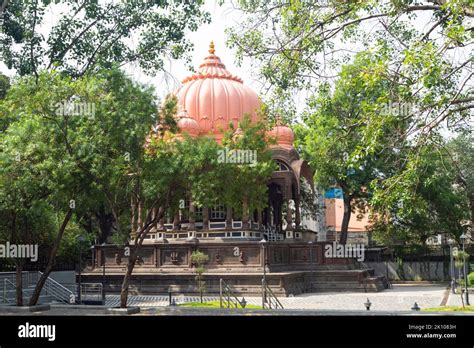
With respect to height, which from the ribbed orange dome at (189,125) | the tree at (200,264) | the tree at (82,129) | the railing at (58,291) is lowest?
the railing at (58,291)

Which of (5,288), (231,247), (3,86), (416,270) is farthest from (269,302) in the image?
(416,270)

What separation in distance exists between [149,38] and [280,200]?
19471 mm

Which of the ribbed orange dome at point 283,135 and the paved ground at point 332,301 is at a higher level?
the ribbed orange dome at point 283,135

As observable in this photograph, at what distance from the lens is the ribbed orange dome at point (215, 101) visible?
36125mm

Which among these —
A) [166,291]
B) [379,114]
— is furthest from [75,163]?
[166,291]

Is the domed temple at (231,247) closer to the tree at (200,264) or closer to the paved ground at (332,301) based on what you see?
the tree at (200,264)

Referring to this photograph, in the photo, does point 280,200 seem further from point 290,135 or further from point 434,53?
point 434,53

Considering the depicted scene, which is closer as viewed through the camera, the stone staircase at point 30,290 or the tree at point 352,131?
the tree at point 352,131

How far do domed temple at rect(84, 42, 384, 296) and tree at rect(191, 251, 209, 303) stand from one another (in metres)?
0.38

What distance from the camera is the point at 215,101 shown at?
120 ft

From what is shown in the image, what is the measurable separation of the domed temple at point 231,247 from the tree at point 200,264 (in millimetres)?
383

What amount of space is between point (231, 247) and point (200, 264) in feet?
5.81

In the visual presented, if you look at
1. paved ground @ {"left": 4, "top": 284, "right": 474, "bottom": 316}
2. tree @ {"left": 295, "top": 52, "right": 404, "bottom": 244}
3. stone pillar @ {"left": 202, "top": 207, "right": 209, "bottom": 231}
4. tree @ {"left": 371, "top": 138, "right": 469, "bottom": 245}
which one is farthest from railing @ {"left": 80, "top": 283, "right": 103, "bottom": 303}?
tree @ {"left": 371, "top": 138, "right": 469, "bottom": 245}

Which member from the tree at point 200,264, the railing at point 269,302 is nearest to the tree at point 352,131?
the railing at point 269,302
